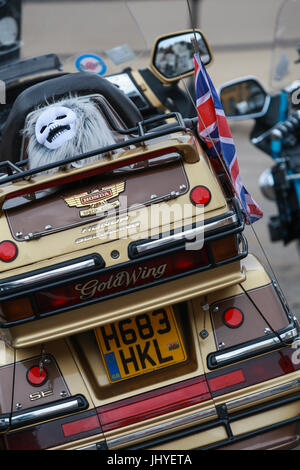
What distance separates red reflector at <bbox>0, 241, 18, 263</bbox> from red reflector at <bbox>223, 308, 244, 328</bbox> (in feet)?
3.15

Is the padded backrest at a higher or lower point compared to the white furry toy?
higher

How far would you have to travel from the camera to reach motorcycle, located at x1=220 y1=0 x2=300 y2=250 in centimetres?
488

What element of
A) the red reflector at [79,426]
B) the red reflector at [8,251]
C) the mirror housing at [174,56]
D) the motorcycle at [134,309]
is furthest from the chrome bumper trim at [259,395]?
the mirror housing at [174,56]

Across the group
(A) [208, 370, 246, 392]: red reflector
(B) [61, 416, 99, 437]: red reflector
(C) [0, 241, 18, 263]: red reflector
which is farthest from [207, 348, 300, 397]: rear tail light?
(C) [0, 241, 18, 263]: red reflector

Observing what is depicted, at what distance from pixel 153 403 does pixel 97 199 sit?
2.91ft

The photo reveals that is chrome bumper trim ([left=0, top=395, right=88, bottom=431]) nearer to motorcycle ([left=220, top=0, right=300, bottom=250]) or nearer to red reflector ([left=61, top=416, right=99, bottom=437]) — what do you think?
red reflector ([left=61, top=416, right=99, bottom=437])

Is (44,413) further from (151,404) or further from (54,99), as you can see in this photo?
(54,99)

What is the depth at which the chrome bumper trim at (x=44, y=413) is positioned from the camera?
9.40 ft

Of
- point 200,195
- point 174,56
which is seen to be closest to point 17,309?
point 200,195

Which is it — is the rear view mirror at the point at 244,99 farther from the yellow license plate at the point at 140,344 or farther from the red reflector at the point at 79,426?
the red reflector at the point at 79,426

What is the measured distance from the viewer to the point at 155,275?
9.23ft

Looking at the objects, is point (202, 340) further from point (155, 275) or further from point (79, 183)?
point (79, 183)

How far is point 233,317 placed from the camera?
306 cm
